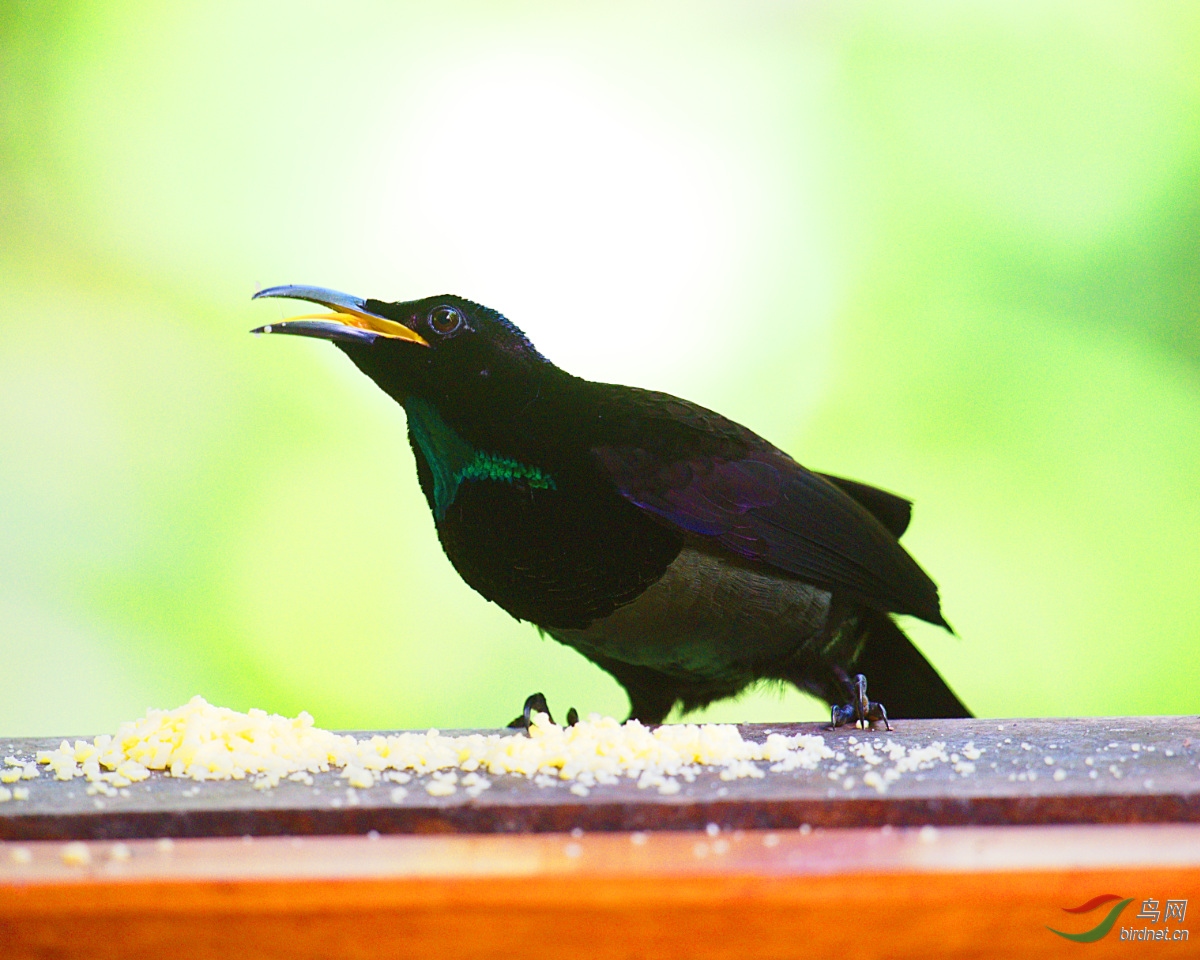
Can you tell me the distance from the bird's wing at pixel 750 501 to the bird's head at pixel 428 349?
0.76 feet

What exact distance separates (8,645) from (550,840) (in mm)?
2559

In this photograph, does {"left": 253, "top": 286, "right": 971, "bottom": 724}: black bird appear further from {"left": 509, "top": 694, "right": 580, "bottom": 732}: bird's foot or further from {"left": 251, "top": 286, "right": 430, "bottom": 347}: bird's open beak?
{"left": 509, "top": 694, "right": 580, "bottom": 732}: bird's foot

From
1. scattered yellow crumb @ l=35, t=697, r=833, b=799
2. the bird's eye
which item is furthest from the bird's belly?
the bird's eye

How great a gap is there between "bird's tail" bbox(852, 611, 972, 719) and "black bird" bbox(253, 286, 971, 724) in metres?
0.25

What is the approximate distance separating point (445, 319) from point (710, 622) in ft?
2.44

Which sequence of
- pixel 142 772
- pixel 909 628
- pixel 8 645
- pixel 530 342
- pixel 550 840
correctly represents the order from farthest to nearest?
pixel 8 645 → pixel 909 628 → pixel 530 342 → pixel 142 772 → pixel 550 840

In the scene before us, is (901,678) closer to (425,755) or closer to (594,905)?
(425,755)

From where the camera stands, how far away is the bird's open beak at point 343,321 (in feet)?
6.51

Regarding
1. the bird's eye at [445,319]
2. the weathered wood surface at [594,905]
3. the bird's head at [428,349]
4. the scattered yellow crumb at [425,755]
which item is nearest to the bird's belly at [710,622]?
the scattered yellow crumb at [425,755]

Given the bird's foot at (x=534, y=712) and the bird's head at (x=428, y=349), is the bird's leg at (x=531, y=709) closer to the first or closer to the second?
the bird's foot at (x=534, y=712)

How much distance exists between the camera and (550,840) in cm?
136

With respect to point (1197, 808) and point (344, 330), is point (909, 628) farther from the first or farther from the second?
point (344, 330)

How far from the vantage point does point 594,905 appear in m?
1.24

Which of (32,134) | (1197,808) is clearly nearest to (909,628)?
(1197,808)
